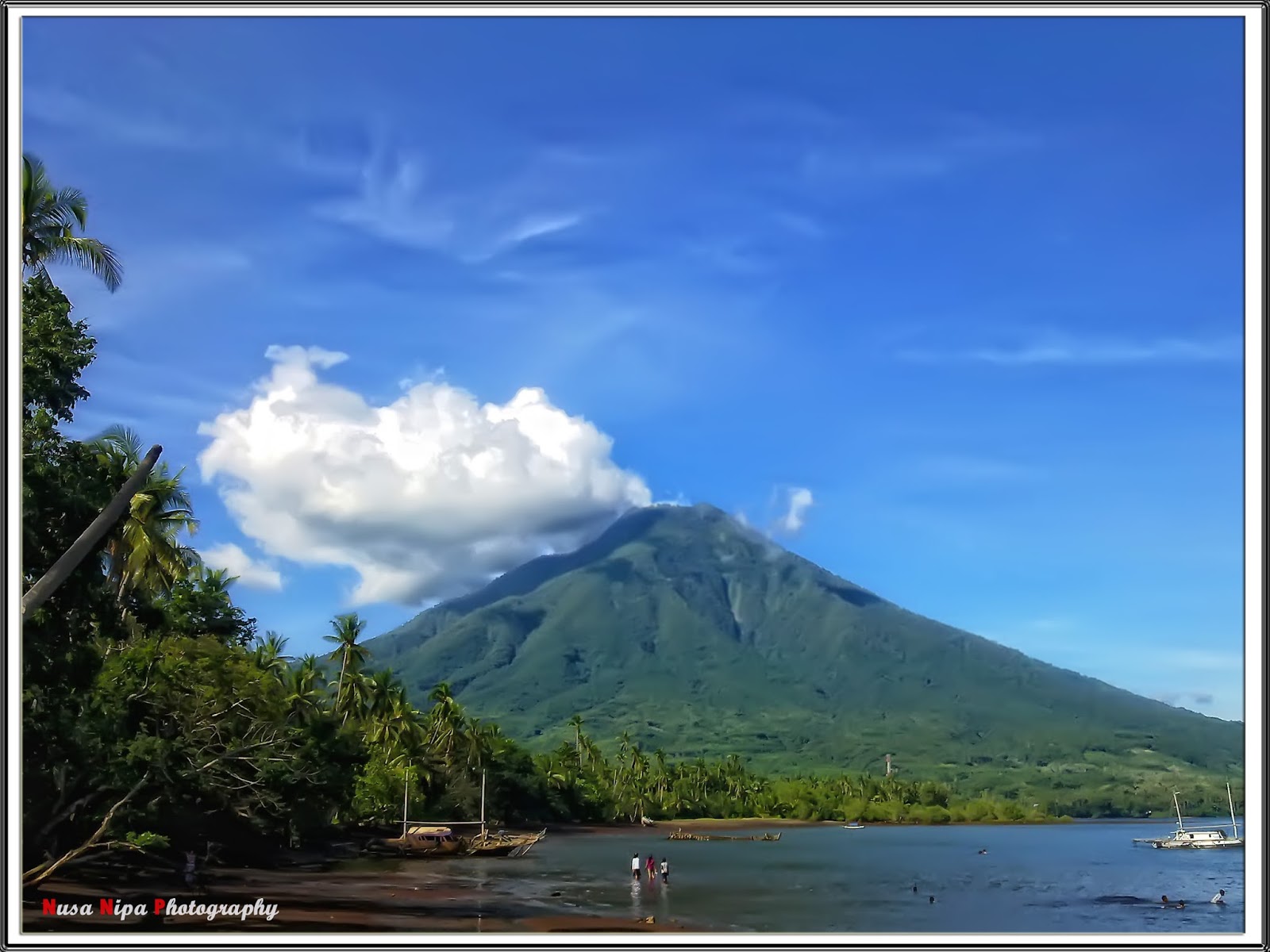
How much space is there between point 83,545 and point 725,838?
54762mm

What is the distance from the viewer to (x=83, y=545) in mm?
13328

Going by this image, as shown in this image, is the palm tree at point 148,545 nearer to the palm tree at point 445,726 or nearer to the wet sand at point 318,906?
the wet sand at point 318,906

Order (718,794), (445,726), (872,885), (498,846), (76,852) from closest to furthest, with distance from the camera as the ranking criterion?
(76,852) → (872,885) → (498,846) → (445,726) → (718,794)

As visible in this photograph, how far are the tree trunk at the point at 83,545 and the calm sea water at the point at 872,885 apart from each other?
11.8 meters

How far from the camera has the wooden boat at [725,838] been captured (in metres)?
60.7

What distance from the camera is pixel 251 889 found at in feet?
69.6

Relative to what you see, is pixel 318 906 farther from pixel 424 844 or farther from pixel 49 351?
pixel 424 844

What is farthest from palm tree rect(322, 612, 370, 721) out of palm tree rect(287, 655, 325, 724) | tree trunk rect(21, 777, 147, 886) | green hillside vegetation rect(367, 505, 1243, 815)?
green hillside vegetation rect(367, 505, 1243, 815)

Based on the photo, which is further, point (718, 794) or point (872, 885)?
point (718, 794)

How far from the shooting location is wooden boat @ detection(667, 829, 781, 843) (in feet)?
199

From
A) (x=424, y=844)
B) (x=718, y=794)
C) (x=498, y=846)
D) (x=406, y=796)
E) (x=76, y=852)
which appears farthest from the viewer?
(x=718, y=794)

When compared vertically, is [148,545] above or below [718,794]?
above

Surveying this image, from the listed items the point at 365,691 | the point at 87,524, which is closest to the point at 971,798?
the point at 365,691

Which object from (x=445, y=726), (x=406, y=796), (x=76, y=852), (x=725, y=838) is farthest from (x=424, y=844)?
(x=725, y=838)
